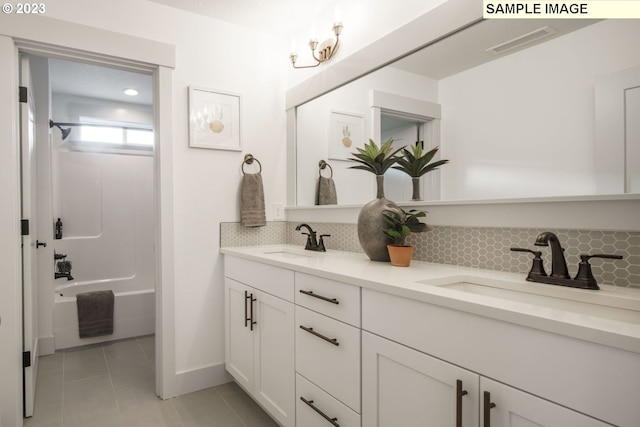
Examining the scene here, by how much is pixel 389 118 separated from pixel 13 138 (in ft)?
6.21

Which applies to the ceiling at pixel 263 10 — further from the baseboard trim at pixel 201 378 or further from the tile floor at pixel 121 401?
the tile floor at pixel 121 401

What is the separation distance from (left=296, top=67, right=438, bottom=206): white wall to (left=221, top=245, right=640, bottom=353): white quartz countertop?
Result: 1.89 ft

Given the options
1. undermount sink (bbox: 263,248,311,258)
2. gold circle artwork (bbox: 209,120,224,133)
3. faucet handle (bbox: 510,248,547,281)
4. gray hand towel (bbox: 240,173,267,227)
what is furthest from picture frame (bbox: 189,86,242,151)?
faucet handle (bbox: 510,248,547,281)

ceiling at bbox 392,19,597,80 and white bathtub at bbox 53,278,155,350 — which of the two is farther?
white bathtub at bbox 53,278,155,350

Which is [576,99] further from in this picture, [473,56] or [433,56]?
[433,56]

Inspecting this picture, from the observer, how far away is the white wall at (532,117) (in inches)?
45.6

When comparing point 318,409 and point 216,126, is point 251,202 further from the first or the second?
point 318,409

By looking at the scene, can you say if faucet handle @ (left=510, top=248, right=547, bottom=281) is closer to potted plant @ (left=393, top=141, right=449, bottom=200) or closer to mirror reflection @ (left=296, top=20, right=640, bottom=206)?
mirror reflection @ (left=296, top=20, right=640, bottom=206)

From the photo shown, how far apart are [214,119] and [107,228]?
2.18 metres

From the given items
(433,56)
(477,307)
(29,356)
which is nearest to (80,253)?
(29,356)

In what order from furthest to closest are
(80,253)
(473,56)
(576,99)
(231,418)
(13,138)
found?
(80,253)
(231,418)
(13,138)
(473,56)
(576,99)

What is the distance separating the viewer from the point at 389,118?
1882 mm

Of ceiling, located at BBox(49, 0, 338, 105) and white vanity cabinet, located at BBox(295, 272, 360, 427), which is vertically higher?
ceiling, located at BBox(49, 0, 338, 105)

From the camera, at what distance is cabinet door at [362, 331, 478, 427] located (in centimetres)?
92
